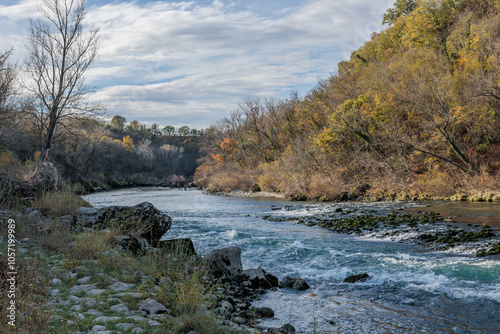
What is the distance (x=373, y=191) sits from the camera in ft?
88.7

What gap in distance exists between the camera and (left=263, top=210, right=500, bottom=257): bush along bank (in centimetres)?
1104

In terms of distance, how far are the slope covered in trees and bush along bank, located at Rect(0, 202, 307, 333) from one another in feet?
66.7

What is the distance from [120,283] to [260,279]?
3540 millimetres

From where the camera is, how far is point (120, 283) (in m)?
5.82

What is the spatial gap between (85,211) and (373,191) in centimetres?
2240

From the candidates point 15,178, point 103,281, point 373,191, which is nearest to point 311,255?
point 103,281

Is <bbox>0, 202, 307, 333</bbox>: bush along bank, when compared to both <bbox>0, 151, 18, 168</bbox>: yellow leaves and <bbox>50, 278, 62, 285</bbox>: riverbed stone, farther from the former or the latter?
<bbox>0, 151, 18, 168</bbox>: yellow leaves

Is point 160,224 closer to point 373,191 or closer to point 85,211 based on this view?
point 85,211

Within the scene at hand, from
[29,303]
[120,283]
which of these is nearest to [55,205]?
[120,283]

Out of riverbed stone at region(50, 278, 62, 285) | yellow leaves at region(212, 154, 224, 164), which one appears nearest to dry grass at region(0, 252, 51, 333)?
riverbed stone at region(50, 278, 62, 285)

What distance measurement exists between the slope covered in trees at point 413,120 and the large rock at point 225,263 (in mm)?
19587

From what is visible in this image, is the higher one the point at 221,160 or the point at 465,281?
the point at 221,160

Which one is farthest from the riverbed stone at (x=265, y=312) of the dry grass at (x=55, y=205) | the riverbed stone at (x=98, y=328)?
the dry grass at (x=55, y=205)

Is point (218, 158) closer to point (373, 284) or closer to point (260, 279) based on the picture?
point (260, 279)
